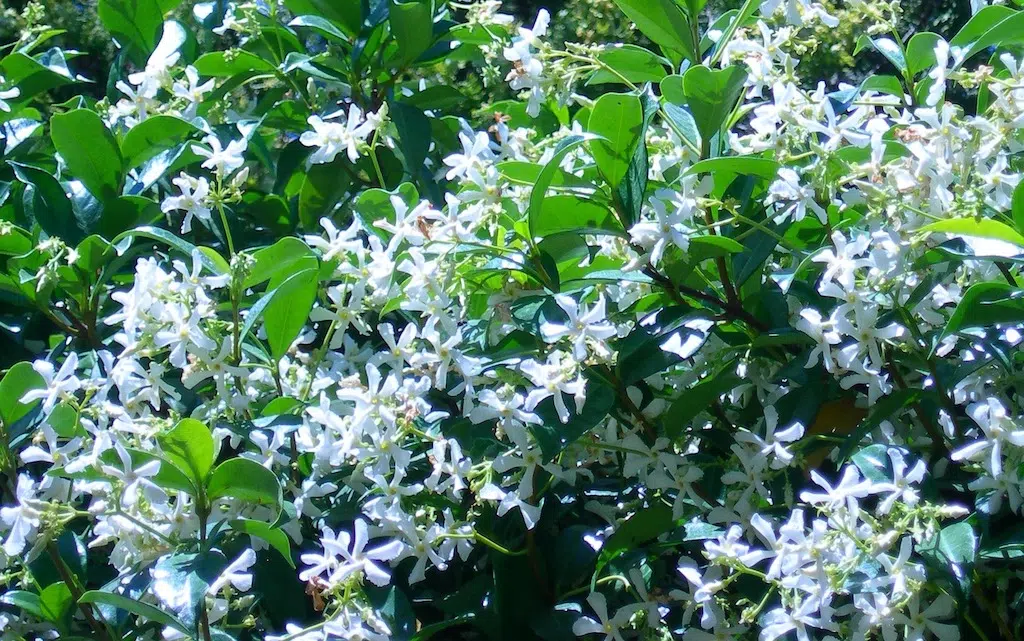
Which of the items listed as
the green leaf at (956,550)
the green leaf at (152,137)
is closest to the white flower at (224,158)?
the green leaf at (152,137)

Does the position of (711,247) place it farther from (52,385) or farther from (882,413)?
(52,385)

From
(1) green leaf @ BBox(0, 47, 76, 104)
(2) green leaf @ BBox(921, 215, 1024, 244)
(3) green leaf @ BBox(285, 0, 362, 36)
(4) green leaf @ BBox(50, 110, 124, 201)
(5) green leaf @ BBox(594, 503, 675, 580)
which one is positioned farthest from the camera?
(1) green leaf @ BBox(0, 47, 76, 104)

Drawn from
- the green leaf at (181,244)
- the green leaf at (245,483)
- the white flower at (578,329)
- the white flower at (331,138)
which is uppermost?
the white flower at (331,138)

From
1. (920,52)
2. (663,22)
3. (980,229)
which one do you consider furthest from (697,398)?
(920,52)

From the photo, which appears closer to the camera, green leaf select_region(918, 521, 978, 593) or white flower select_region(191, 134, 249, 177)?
green leaf select_region(918, 521, 978, 593)

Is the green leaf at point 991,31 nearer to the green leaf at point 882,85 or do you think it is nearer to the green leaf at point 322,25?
the green leaf at point 882,85

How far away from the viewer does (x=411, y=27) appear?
1520 millimetres

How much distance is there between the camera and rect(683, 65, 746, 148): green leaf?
1069 millimetres

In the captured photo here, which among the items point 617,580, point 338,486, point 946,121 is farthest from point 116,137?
point 946,121

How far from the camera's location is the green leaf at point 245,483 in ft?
3.49

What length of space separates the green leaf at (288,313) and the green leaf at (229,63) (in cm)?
54

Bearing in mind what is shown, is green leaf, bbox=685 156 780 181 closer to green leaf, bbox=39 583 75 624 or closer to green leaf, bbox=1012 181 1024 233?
green leaf, bbox=1012 181 1024 233

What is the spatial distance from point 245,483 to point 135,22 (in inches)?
39.2

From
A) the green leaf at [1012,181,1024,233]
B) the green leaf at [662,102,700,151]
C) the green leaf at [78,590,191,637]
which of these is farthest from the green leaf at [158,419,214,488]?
the green leaf at [1012,181,1024,233]
